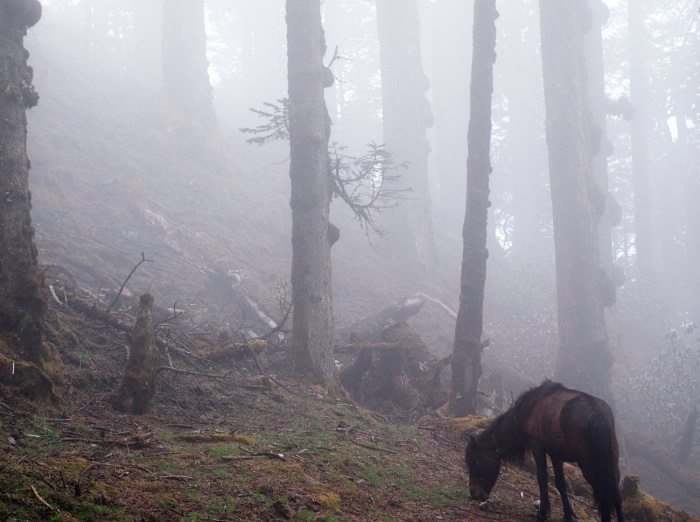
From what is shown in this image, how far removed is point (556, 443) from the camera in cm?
529

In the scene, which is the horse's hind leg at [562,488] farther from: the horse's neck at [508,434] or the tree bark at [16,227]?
the tree bark at [16,227]

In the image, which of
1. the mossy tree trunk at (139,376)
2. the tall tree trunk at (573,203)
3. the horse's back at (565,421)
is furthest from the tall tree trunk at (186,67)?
the horse's back at (565,421)

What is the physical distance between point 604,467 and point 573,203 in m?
11.9

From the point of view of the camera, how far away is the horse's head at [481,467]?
18.7 feet

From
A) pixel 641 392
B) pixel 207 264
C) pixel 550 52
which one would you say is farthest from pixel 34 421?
pixel 550 52

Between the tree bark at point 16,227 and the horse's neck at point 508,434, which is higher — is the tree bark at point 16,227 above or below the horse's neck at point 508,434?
above

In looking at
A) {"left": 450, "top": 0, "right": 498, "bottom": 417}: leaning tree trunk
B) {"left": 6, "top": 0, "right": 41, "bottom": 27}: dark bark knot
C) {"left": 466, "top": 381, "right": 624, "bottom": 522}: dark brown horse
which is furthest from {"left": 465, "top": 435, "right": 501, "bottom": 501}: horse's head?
{"left": 6, "top": 0, "right": 41, "bottom": 27}: dark bark knot

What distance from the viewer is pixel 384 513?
4.57m

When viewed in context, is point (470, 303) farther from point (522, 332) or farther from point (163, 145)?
point (163, 145)

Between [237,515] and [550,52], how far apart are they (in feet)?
57.3

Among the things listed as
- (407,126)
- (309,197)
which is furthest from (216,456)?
(407,126)

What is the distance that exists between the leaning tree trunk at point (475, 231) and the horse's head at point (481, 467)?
4251mm

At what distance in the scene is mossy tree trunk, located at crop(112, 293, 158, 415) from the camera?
21.0 ft

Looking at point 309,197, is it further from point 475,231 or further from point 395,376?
point 395,376
